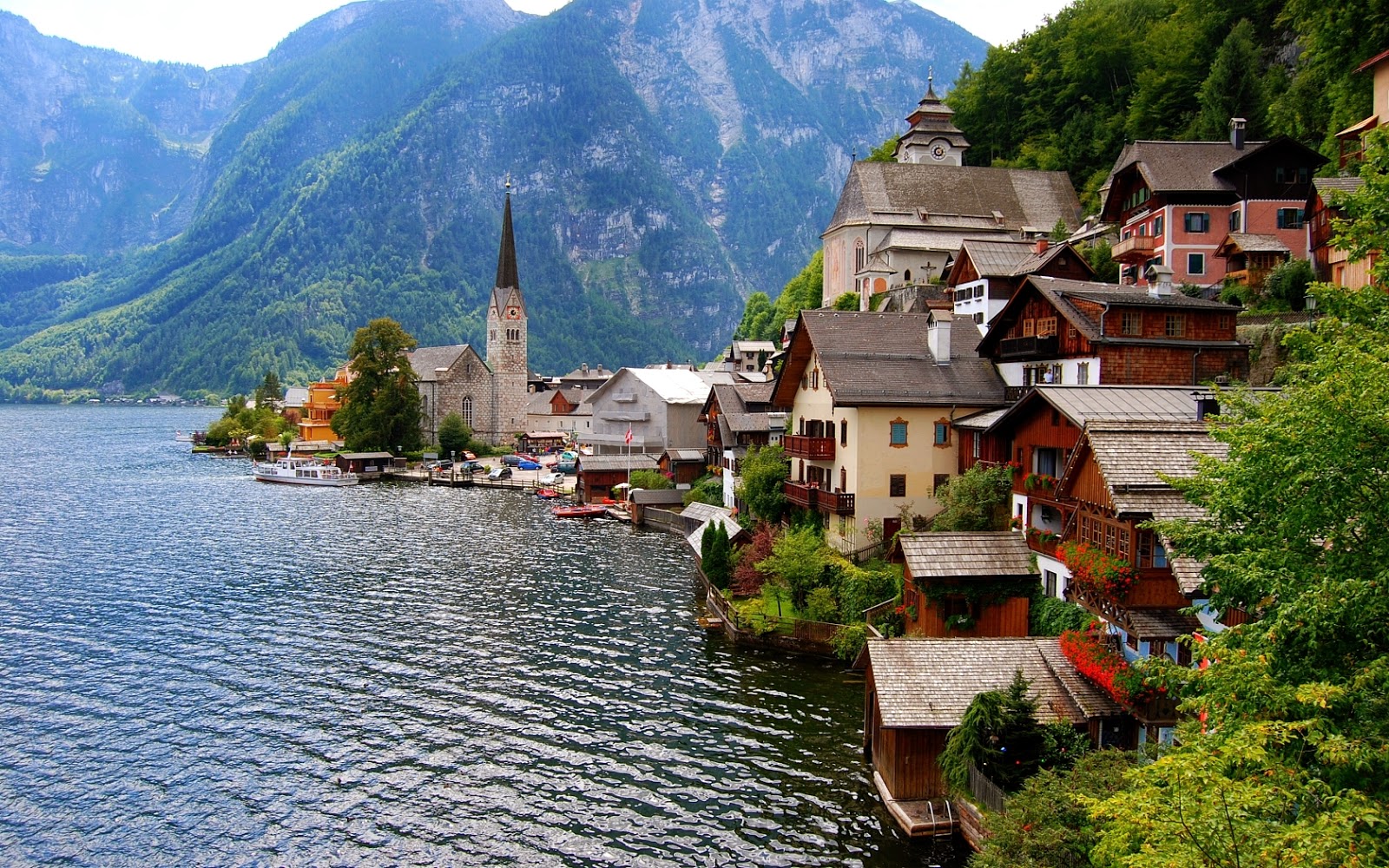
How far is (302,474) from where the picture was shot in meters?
102

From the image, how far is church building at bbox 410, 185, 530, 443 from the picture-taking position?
13212 cm

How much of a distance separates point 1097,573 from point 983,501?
38.0 feet

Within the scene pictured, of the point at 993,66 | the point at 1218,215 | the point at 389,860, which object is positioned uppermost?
the point at 993,66

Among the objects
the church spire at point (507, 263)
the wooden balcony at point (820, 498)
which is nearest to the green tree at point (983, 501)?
the wooden balcony at point (820, 498)

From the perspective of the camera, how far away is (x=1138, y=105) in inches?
3132

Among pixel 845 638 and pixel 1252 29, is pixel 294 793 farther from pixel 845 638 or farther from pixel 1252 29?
pixel 1252 29

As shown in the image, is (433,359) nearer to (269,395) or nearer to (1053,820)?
(269,395)

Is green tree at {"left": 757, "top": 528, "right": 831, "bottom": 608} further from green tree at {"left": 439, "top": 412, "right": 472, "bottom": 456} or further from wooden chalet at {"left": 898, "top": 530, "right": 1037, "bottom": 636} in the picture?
green tree at {"left": 439, "top": 412, "right": 472, "bottom": 456}

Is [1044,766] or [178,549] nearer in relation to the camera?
[1044,766]

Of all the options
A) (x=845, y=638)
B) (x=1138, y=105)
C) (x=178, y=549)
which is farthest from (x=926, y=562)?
(x=1138, y=105)

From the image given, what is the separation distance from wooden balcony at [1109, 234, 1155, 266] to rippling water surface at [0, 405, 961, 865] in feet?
102

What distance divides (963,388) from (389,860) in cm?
2990

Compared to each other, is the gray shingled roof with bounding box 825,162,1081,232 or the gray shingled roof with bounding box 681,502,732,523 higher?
the gray shingled roof with bounding box 825,162,1081,232

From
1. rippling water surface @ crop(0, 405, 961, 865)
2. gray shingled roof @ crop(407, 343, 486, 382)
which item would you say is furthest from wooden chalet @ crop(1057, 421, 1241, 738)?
gray shingled roof @ crop(407, 343, 486, 382)
